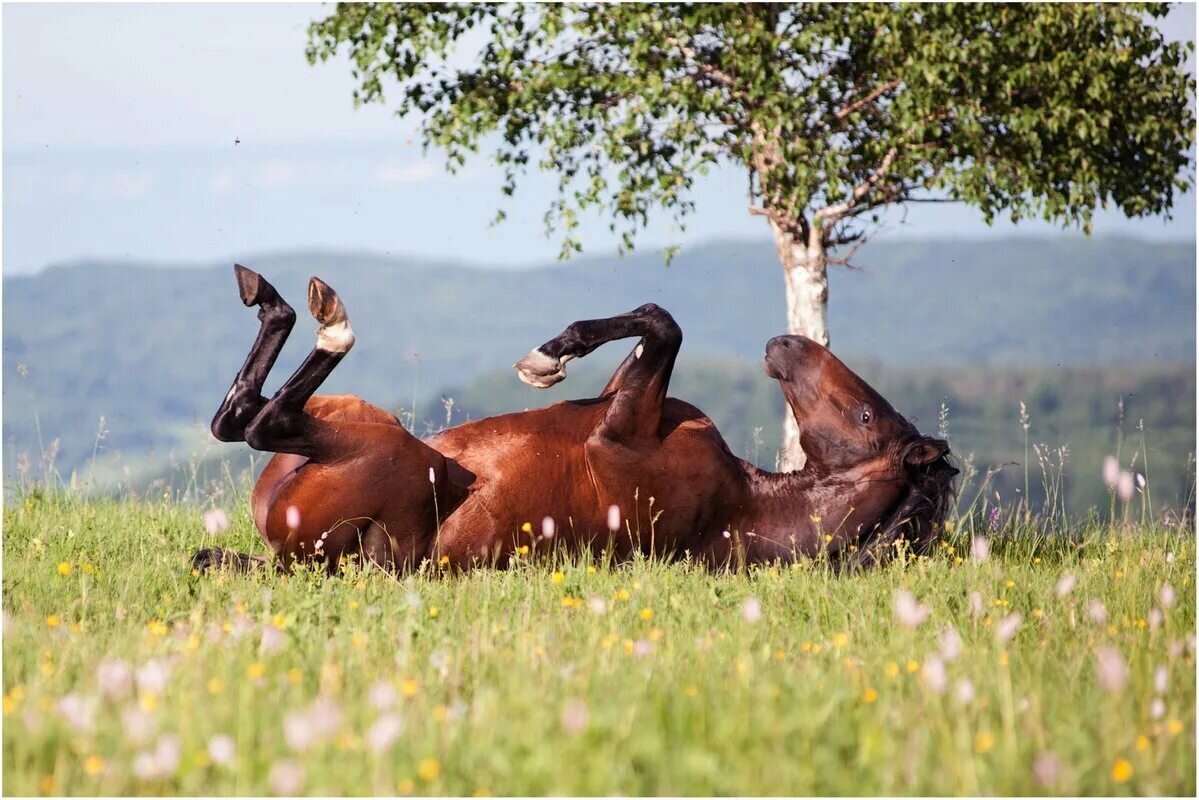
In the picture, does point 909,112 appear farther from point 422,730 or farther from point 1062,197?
point 422,730

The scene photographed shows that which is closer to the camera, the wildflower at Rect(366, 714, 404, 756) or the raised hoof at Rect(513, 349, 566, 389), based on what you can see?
the wildflower at Rect(366, 714, 404, 756)

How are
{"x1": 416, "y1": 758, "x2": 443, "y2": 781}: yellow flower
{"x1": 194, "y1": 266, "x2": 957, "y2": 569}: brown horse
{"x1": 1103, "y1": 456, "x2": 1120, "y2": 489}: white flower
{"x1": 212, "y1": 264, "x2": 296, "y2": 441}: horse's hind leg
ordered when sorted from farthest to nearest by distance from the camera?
1. {"x1": 194, "y1": 266, "x2": 957, "y2": 569}: brown horse
2. {"x1": 212, "y1": 264, "x2": 296, "y2": 441}: horse's hind leg
3. {"x1": 1103, "y1": 456, "x2": 1120, "y2": 489}: white flower
4. {"x1": 416, "y1": 758, "x2": 443, "y2": 781}: yellow flower

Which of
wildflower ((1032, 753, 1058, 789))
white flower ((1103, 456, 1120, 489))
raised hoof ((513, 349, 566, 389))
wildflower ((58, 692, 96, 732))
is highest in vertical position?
raised hoof ((513, 349, 566, 389))

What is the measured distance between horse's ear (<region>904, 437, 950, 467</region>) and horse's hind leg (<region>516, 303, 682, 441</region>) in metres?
1.23

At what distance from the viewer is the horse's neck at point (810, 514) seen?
20.5ft

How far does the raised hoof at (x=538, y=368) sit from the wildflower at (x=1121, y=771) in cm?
332

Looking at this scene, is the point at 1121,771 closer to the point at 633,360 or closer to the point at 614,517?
the point at 614,517

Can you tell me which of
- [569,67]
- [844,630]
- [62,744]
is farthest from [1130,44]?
[62,744]

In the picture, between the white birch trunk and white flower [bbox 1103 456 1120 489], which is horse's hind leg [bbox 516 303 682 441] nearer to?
white flower [bbox 1103 456 1120 489]

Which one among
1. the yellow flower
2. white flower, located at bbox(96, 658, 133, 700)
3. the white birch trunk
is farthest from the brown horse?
the white birch trunk

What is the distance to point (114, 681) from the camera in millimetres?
3219

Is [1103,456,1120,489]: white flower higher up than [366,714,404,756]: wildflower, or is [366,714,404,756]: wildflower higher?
[1103,456,1120,489]: white flower

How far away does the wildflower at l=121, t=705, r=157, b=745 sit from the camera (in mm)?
Answer: 2773

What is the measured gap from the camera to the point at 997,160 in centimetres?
1506
